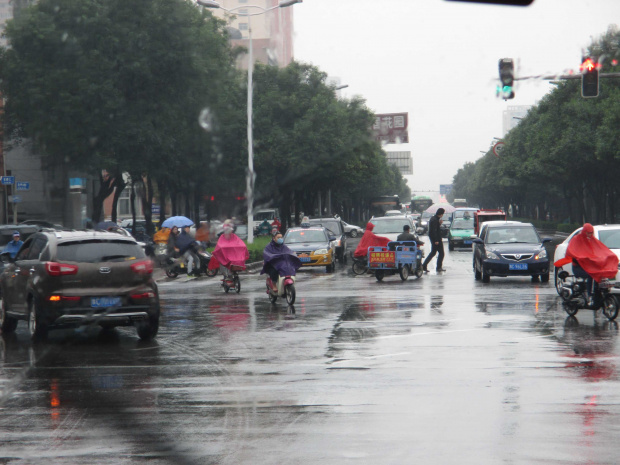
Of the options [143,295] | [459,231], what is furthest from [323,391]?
[459,231]

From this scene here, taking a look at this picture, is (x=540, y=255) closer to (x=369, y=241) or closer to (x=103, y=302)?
(x=369, y=241)

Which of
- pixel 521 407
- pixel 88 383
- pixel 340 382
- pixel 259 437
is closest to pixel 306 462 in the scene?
pixel 259 437

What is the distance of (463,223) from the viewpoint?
167 feet

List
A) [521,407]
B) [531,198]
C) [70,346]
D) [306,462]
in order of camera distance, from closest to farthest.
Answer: [306,462] → [521,407] → [70,346] → [531,198]

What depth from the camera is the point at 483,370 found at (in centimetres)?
1026

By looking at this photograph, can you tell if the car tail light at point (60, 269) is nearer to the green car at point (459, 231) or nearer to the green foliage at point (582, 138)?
the green car at point (459, 231)

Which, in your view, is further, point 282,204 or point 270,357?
point 282,204

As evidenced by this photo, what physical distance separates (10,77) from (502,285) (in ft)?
86.5

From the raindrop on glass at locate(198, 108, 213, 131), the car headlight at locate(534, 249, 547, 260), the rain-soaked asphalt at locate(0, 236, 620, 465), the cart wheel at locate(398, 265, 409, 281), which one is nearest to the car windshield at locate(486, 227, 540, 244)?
the car headlight at locate(534, 249, 547, 260)

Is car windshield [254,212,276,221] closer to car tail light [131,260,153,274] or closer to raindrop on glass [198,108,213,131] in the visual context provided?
raindrop on glass [198,108,213,131]

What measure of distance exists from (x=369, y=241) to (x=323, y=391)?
784 inches

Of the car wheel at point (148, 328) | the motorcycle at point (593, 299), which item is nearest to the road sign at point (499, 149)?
the motorcycle at point (593, 299)

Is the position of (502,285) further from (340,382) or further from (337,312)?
(340,382)

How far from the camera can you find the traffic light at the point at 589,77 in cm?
2116
